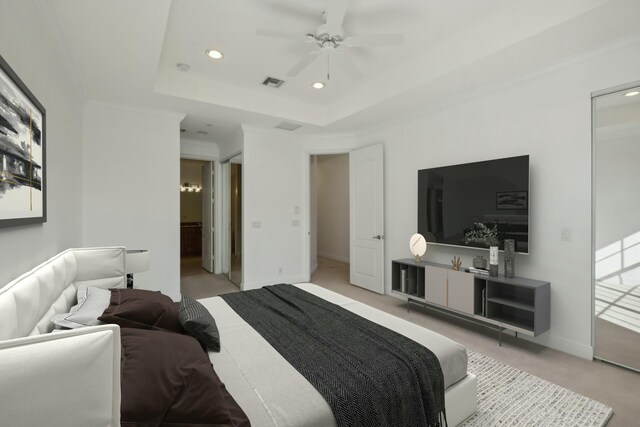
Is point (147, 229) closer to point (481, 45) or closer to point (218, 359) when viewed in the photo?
point (218, 359)

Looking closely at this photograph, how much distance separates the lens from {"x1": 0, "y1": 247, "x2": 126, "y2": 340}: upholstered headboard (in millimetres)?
1147

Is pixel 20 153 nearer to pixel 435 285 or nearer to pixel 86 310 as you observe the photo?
pixel 86 310

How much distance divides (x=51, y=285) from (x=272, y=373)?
125cm

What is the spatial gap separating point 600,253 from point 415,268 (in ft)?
5.91

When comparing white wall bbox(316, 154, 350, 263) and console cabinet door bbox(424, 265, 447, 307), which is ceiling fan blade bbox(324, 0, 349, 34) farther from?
white wall bbox(316, 154, 350, 263)

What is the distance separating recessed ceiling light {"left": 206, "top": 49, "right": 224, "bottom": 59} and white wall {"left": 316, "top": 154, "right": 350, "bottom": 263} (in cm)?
484

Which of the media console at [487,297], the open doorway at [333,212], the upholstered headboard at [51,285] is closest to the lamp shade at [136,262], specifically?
the upholstered headboard at [51,285]

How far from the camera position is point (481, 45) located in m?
2.78

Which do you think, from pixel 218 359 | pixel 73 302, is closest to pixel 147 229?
pixel 73 302

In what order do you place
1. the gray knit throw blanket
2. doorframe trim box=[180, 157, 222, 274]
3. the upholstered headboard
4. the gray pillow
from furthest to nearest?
doorframe trim box=[180, 157, 222, 274]
the gray pillow
the gray knit throw blanket
the upholstered headboard

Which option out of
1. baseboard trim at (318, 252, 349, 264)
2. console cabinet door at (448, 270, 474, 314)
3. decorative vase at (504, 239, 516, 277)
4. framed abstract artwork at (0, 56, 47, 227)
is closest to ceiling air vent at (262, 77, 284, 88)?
framed abstract artwork at (0, 56, 47, 227)

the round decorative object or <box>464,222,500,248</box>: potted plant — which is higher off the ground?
<box>464,222,500,248</box>: potted plant

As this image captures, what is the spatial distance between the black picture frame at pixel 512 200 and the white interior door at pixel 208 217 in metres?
5.02

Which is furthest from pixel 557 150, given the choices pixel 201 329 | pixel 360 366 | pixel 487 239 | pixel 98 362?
pixel 98 362
